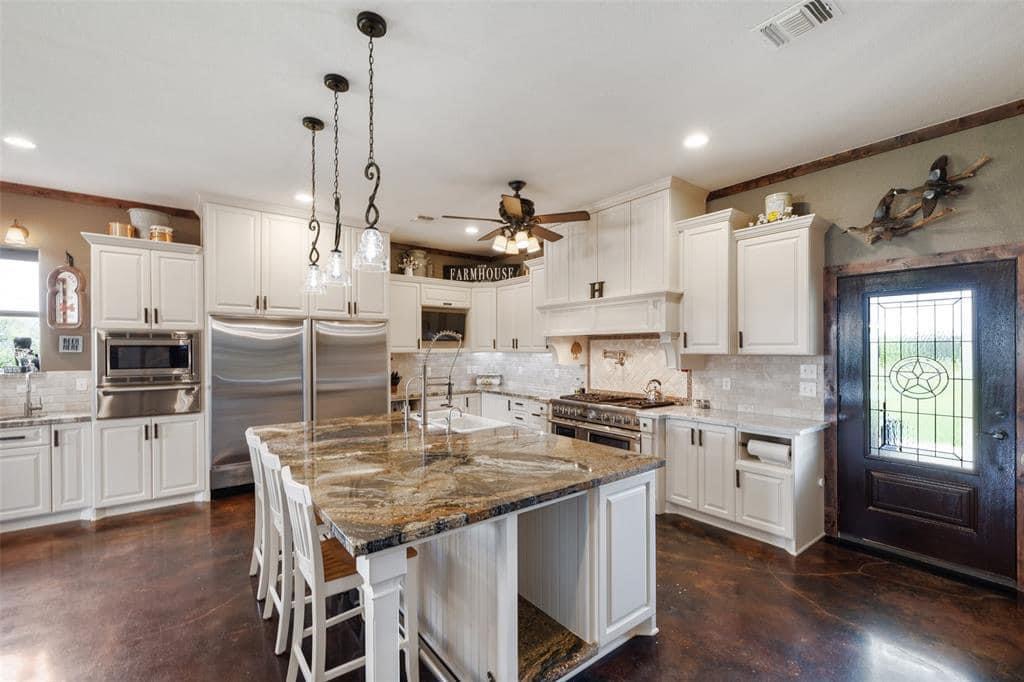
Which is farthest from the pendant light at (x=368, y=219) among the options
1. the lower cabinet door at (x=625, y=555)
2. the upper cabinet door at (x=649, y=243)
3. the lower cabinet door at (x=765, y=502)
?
the lower cabinet door at (x=765, y=502)

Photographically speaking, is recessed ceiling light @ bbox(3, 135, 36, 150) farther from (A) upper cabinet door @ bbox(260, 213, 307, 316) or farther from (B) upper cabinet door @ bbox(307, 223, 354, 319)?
(B) upper cabinet door @ bbox(307, 223, 354, 319)

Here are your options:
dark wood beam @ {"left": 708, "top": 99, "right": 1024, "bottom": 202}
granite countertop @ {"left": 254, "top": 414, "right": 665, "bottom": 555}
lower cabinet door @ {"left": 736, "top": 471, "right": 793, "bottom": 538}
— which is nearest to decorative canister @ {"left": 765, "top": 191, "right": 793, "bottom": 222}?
dark wood beam @ {"left": 708, "top": 99, "right": 1024, "bottom": 202}

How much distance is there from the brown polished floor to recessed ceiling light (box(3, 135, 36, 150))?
2.79 meters

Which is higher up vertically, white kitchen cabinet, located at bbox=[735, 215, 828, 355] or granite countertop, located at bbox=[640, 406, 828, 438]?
white kitchen cabinet, located at bbox=[735, 215, 828, 355]

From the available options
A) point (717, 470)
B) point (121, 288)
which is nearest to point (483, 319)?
point (717, 470)

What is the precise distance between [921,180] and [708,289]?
1.45m

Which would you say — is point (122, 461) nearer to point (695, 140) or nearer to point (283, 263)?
point (283, 263)

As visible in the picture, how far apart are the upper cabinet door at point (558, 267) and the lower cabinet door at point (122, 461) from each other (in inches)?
153

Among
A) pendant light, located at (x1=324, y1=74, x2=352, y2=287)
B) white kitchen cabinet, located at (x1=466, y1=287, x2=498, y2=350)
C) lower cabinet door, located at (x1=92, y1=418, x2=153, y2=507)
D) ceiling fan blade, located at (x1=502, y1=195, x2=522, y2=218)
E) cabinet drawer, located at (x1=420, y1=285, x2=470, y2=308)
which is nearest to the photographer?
pendant light, located at (x1=324, y1=74, x2=352, y2=287)

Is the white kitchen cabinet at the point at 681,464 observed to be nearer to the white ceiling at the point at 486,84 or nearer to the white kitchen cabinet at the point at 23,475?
the white ceiling at the point at 486,84

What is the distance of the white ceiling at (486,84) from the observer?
1.88m

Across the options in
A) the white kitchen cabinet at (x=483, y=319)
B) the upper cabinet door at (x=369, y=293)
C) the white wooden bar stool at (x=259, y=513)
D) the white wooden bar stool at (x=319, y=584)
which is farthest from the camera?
the white kitchen cabinet at (x=483, y=319)

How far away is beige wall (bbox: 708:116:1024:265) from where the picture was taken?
8.57 ft

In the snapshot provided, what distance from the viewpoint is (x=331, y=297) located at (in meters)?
4.52
